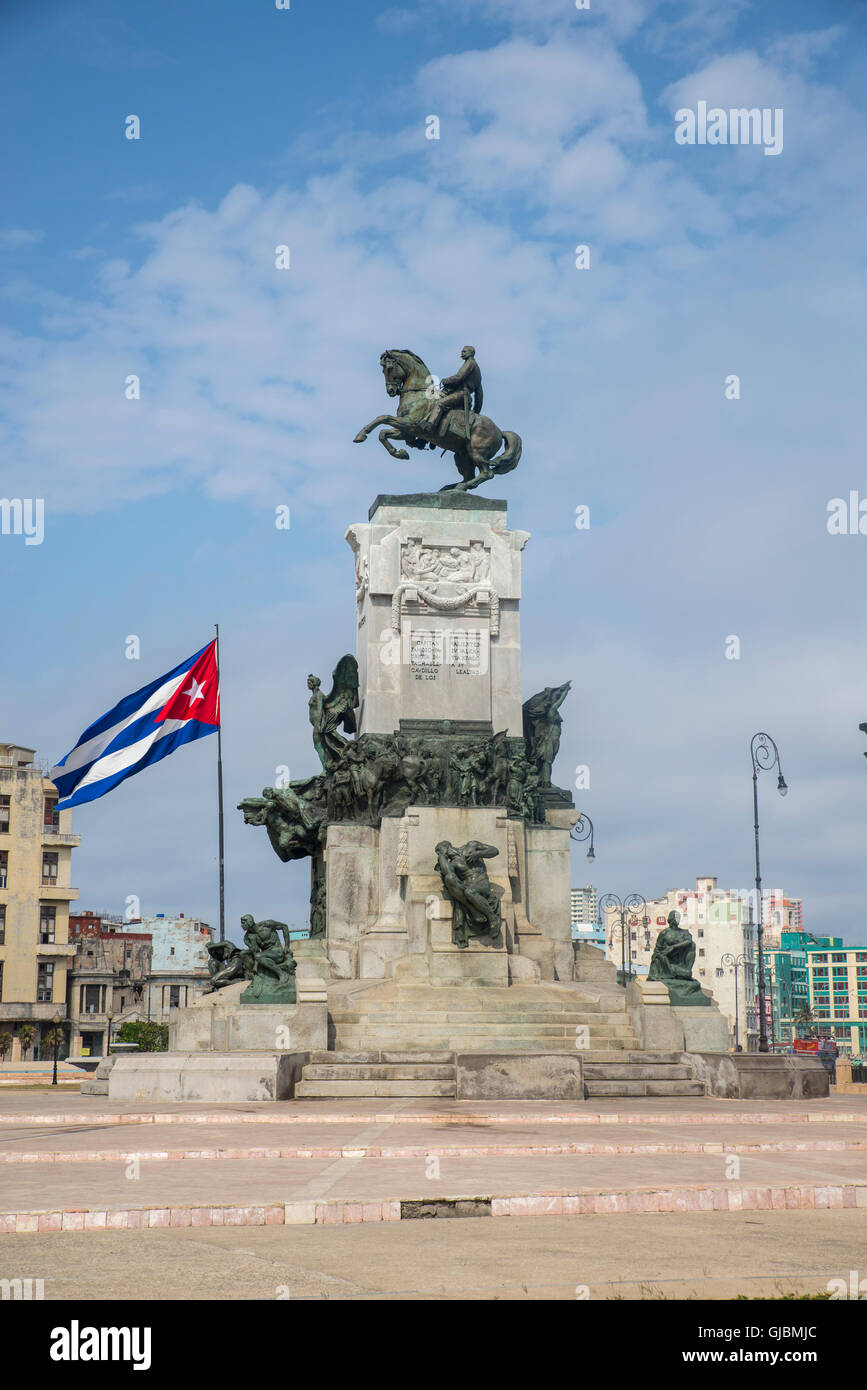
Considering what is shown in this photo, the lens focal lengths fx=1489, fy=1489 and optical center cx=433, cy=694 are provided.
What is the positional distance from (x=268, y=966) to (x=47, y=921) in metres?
60.1

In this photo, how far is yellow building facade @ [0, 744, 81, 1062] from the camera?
3233 inches

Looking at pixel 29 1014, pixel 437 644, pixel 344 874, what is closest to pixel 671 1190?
pixel 344 874

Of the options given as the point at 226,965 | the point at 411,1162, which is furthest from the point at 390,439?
the point at 411,1162

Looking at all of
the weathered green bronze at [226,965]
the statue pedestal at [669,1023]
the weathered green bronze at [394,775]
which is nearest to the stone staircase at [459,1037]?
the statue pedestal at [669,1023]

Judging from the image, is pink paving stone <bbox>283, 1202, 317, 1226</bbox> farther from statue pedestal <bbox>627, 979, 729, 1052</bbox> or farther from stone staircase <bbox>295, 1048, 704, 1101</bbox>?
statue pedestal <bbox>627, 979, 729, 1052</bbox>

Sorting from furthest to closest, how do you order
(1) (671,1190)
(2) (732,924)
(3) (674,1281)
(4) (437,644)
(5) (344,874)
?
(2) (732,924) → (4) (437,644) → (5) (344,874) → (1) (671,1190) → (3) (674,1281)

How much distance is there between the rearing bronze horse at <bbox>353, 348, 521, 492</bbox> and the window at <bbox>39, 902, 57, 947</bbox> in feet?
179

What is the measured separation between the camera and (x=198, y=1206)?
36.0 feet

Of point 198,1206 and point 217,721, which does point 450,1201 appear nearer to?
point 198,1206

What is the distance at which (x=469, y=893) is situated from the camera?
97.3ft

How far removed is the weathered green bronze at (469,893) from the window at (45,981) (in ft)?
192

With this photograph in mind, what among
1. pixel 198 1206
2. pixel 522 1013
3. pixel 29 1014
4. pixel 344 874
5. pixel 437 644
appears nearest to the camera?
pixel 198 1206

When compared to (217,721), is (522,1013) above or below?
below
